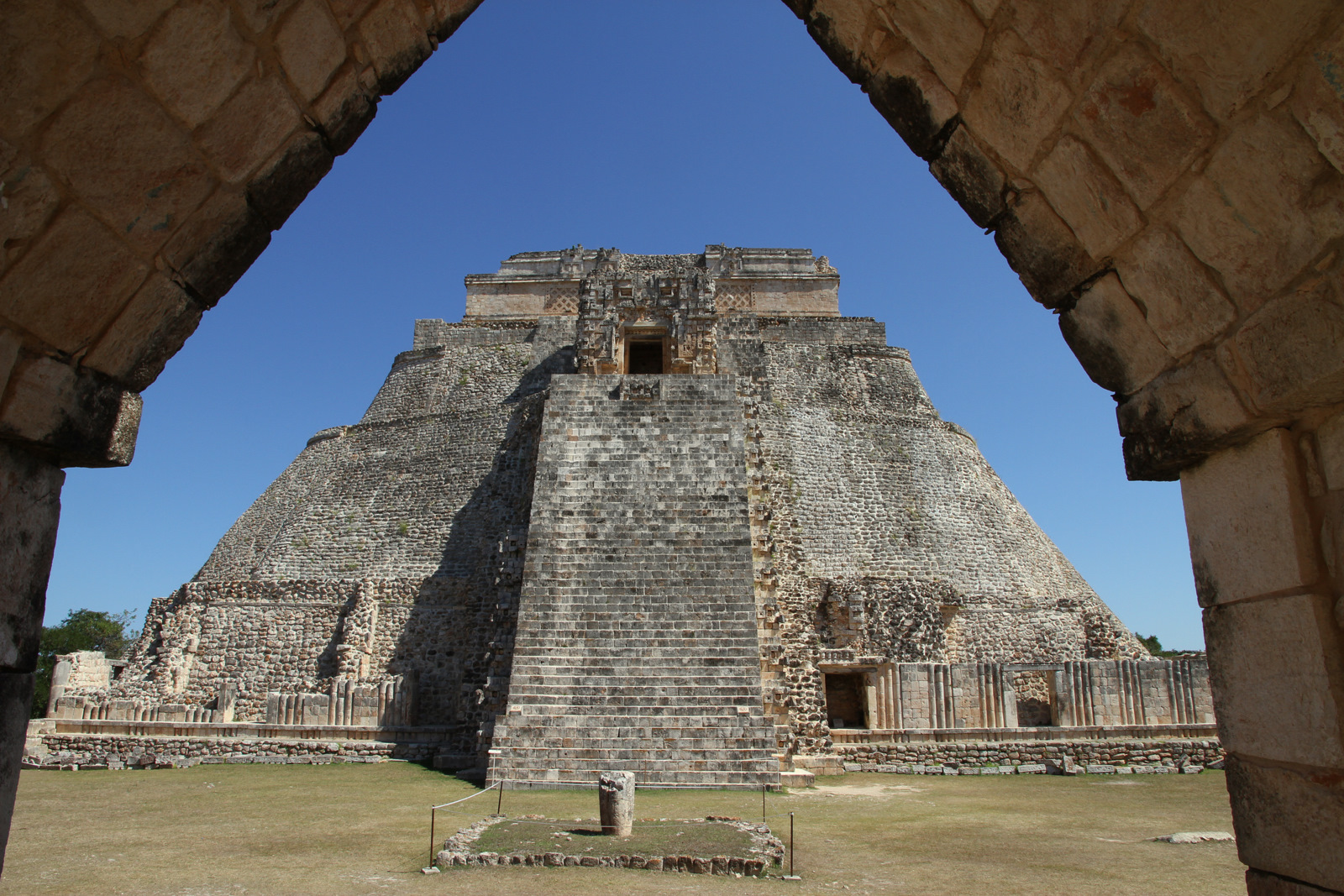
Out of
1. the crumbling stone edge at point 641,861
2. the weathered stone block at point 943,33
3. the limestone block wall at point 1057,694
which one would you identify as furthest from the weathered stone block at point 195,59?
the limestone block wall at point 1057,694

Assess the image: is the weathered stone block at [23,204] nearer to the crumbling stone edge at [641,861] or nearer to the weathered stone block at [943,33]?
the weathered stone block at [943,33]

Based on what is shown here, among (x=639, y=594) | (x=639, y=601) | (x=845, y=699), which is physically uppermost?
(x=639, y=594)

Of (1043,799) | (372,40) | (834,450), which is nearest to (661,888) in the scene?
(372,40)

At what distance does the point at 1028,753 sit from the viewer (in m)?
12.1

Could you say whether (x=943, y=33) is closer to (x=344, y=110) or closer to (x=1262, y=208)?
(x=1262, y=208)

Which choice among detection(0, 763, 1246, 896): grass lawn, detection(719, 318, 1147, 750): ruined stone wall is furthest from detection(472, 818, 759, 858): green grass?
detection(719, 318, 1147, 750): ruined stone wall

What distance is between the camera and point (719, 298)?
29734mm

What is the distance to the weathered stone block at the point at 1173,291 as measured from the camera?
6.54 feet

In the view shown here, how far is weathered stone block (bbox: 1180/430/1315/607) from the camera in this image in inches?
74.9

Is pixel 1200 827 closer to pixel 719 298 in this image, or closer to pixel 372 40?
pixel 372 40

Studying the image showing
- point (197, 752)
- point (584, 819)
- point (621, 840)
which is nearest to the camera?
point (621, 840)

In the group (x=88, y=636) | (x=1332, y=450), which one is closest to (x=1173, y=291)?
(x=1332, y=450)

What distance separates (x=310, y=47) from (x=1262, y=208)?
2423 mm

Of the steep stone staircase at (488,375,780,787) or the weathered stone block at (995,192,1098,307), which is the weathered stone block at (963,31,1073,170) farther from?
the steep stone staircase at (488,375,780,787)
